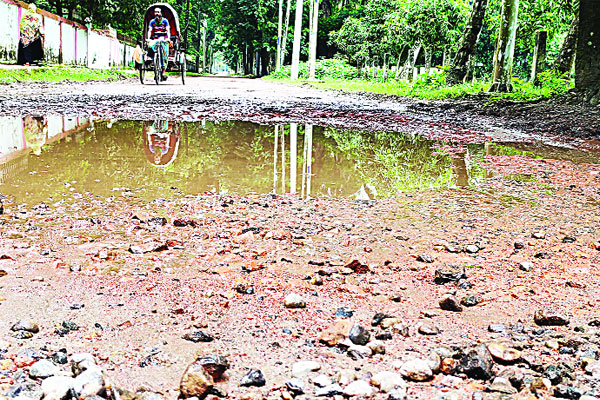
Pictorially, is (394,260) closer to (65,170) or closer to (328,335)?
(328,335)

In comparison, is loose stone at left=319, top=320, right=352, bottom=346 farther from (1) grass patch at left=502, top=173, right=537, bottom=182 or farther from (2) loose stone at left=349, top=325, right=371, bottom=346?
(1) grass patch at left=502, top=173, right=537, bottom=182

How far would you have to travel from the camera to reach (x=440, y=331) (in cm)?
162

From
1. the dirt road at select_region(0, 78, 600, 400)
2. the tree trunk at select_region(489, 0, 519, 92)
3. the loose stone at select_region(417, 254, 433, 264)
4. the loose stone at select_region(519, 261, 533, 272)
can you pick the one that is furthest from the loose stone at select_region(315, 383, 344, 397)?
the tree trunk at select_region(489, 0, 519, 92)

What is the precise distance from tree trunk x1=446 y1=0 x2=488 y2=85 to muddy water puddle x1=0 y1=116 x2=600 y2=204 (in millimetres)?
10987

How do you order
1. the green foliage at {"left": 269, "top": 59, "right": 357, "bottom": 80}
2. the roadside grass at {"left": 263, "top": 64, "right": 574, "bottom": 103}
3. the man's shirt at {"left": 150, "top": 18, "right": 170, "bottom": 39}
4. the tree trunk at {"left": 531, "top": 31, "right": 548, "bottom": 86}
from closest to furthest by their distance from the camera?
the roadside grass at {"left": 263, "top": 64, "right": 574, "bottom": 103} < the man's shirt at {"left": 150, "top": 18, "right": 170, "bottom": 39} < the tree trunk at {"left": 531, "top": 31, "right": 548, "bottom": 86} < the green foliage at {"left": 269, "top": 59, "right": 357, "bottom": 80}

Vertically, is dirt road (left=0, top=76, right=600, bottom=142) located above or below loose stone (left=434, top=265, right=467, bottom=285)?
above

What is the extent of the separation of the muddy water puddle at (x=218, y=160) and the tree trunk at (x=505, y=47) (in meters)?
7.18

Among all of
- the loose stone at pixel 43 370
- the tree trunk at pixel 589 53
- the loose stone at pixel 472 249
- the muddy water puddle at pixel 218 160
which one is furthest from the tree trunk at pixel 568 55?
the loose stone at pixel 43 370

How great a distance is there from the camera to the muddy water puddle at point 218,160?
11.0 ft

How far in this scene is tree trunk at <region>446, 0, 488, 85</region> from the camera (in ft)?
51.3

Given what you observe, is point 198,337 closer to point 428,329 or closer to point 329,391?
point 329,391

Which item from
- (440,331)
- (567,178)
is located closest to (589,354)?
(440,331)

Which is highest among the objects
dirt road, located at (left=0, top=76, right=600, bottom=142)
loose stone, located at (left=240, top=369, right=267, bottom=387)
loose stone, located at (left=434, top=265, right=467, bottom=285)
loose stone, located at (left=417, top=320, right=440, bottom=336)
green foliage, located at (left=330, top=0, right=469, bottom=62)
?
green foliage, located at (left=330, top=0, right=469, bottom=62)

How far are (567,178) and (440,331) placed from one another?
2.90m
